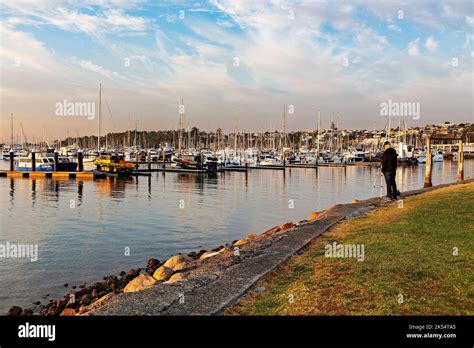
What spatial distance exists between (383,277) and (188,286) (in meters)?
3.78

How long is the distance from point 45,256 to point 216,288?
45.9 feet

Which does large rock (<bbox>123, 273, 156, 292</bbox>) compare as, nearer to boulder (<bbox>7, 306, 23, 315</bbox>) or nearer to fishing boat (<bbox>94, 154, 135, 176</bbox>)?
boulder (<bbox>7, 306, 23, 315</bbox>)

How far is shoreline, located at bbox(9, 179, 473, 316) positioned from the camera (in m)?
8.02

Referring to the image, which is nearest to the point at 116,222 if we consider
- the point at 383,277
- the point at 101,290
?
the point at 101,290

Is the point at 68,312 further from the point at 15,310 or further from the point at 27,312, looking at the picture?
the point at 15,310

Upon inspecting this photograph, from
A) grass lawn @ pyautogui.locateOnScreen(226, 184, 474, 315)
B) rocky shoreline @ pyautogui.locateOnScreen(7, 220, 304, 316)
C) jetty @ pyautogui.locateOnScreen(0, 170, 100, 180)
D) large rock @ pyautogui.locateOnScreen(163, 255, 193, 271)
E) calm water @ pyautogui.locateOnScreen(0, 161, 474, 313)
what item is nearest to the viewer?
grass lawn @ pyautogui.locateOnScreen(226, 184, 474, 315)

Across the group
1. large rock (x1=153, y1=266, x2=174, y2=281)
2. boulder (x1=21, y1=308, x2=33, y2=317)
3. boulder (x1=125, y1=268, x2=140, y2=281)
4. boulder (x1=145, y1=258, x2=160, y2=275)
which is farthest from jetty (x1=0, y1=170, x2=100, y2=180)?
boulder (x1=21, y1=308, x2=33, y2=317)

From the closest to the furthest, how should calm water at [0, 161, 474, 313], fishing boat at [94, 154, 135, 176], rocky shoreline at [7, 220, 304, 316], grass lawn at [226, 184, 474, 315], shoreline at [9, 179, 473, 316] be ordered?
1. grass lawn at [226, 184, 474, 315]
2. shoreline at [9, 179, 473, 316]
3. rocky shoreline at [7, 220, 304, 316]
4. calm water at [0, 161, 474, 313]
5. fishing boat at [94, 154, 135, 176]

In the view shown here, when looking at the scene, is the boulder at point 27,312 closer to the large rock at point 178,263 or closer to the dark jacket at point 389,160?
the large rock at point 178,263

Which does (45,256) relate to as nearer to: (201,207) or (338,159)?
(201,207)

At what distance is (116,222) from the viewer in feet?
99.7

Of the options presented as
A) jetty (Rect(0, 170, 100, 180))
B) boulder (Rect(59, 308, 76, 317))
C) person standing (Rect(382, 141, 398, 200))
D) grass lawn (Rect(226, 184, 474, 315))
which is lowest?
boulder (Rect(59, 308, 76, 317))

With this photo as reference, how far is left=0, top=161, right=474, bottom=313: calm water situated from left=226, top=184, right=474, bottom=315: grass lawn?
361 inches
